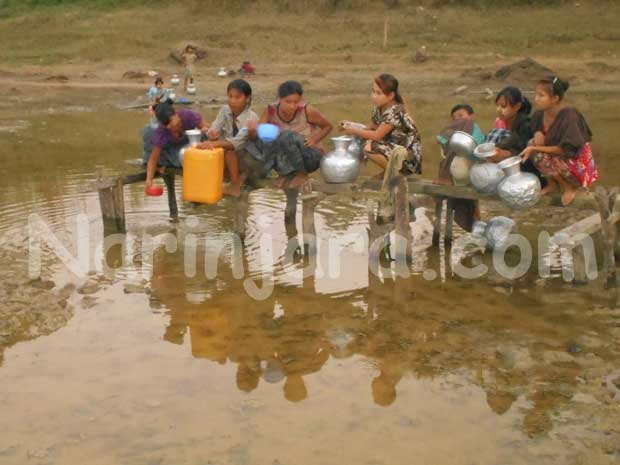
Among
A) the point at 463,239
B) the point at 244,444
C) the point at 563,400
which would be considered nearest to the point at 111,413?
the point at 244,444

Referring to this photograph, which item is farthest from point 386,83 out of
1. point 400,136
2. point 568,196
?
point 568,196

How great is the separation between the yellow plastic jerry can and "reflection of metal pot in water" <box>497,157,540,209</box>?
2.17 metres

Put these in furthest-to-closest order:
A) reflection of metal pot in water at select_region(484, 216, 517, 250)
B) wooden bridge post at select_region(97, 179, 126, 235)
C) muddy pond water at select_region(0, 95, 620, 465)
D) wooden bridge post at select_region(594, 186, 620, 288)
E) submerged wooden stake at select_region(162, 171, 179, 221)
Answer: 1. submerged wooden stake at select_region(162, 171, 179, 221)
2. wooden bridge post at select_region(97, 179, 126, 235)
3. reflection of metal pot in water at select_region(484, 216, 517, 250)
4. wooden bridge post at select_region(594, 186, 620, 288)
5. muddy pond water at select_region(0, 95, 620, 465)

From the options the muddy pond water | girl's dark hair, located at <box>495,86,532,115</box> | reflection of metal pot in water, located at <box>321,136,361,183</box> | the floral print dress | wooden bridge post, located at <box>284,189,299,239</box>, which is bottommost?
the muddy pond water

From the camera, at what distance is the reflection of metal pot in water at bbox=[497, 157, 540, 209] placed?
228 inches

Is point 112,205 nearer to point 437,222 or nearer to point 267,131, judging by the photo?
point 267,131

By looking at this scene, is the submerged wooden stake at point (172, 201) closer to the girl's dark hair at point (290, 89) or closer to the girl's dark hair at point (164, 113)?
the girl's dark hair at point (164, 113)

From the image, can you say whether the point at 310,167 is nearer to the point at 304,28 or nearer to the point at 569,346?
the point at 569,346

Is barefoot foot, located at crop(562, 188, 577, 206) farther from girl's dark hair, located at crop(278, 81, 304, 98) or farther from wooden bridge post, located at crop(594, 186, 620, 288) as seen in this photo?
girl's dark hair, located at crop(278, 81, 304, 98)

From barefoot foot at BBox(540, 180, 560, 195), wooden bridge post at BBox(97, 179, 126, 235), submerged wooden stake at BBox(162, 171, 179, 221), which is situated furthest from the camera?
submerged wooden stake at BBox(162, 171, 179, 221)

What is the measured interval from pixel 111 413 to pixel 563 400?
2371mm

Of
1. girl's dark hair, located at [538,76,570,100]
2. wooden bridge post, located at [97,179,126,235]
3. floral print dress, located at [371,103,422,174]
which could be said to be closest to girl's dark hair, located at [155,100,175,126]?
wooden bridge post, located at [97,179,126,235]

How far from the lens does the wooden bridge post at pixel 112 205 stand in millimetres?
7238

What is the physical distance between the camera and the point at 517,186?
5789mm
